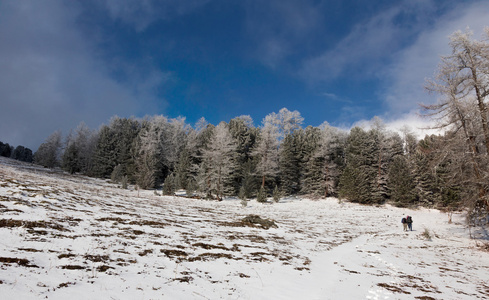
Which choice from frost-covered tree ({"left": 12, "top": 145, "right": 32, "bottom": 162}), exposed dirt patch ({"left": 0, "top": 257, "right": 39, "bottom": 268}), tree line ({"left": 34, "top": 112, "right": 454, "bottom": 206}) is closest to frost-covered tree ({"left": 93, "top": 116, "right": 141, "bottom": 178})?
tree line ({"left": 34, "top": 112, "right": 454, "bottom": 206})

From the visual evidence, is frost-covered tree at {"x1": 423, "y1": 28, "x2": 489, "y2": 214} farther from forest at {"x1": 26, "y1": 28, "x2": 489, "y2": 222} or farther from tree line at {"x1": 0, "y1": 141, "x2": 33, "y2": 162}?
tree line at {"x1": 0, "y1": 141, "x2": 33, "y2": 162}

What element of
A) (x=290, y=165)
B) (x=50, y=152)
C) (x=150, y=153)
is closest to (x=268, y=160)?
(x=290, y=165)

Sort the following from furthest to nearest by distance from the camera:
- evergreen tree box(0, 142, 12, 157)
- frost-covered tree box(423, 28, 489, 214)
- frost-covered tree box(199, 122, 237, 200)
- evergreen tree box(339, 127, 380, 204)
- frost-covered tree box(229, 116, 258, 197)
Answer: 1. evergreen tree box(0, 142, 12, 157)
2. frost-covered tree box(229, 116, 258, 197)
3. evergreen tree box(339, 127, 380, 204)
4. frost-covered tree box(199, 122, 237, 200)
5. frost-covered tree box(423, 28, 489, 214)

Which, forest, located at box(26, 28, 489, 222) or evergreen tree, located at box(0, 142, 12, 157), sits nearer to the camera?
forest, located at box(26, 28, 489, 222)

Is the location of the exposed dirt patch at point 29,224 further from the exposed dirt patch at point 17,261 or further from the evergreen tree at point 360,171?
the evergreen tree at point 360,171

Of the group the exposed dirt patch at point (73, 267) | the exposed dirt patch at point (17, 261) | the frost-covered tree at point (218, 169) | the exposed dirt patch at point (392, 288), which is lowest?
the exposed dirt patch at point (392, 288)

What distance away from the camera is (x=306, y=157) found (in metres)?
50.3

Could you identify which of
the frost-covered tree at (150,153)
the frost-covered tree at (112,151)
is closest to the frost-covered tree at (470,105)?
the frost-covered tree at (150,153)

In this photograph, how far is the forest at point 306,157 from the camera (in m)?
15.1

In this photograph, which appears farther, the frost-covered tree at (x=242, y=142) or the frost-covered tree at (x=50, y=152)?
the frost-covered tree at (x=50, y=152)

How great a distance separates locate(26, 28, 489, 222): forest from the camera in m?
15.1

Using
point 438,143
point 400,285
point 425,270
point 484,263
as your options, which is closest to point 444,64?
point 438,143

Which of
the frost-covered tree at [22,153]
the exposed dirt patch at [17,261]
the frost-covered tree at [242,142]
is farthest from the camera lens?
the frost-covered tree at [22,153]

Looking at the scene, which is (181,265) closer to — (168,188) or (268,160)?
(168,188)
